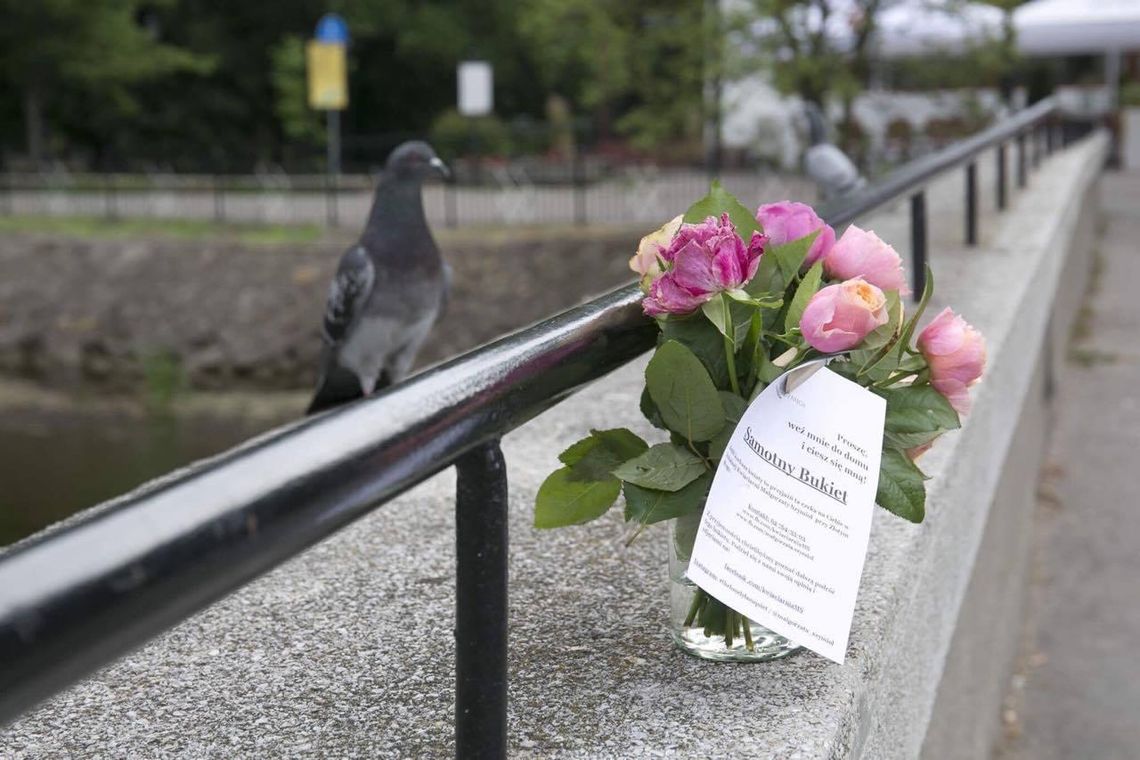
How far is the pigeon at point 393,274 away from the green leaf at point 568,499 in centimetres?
306

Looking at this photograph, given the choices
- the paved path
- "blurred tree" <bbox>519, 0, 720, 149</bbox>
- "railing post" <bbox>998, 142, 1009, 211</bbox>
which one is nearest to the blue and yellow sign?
"blurred tree" <bbox>519, 0, 720, 149</bbox>

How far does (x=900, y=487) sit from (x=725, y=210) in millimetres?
409

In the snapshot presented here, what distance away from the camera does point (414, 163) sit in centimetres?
475

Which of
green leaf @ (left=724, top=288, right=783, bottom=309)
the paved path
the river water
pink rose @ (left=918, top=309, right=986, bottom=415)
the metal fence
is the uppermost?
green leaf @ (left=724, top=288, right=783, bottom=309)

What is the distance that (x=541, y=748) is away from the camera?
1541mm

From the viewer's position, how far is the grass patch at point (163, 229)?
22078mm

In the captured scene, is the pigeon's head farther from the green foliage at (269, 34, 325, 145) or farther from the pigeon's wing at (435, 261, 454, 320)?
the green foliage at (269, 34, 325, 145)

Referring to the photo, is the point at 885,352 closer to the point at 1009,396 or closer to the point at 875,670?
the point at 875,670

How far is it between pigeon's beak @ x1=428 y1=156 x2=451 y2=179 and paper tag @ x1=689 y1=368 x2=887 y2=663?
3378 mm

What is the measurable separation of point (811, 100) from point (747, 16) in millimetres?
1221

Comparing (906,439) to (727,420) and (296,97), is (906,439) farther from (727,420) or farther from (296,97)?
(296,97)

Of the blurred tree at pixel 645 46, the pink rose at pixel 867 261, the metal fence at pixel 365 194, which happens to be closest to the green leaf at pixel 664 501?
the pink rose at pixel 867 261

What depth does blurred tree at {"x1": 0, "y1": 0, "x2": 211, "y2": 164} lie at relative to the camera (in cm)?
3069

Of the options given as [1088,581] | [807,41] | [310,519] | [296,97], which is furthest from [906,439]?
[296,97]
